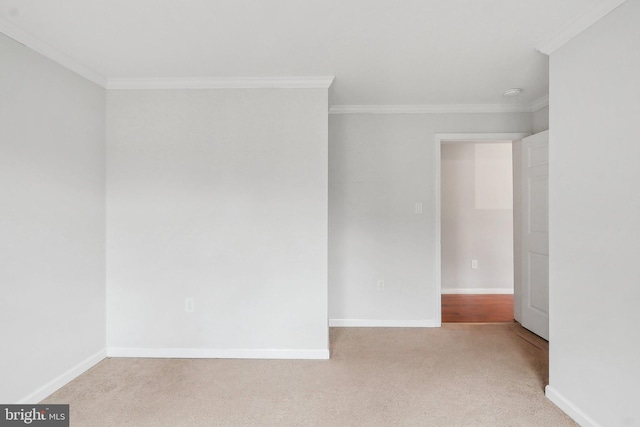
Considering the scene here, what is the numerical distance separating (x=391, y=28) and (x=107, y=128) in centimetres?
247

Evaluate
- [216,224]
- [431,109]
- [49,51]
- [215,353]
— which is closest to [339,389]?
[215,353]

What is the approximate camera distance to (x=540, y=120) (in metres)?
3.47

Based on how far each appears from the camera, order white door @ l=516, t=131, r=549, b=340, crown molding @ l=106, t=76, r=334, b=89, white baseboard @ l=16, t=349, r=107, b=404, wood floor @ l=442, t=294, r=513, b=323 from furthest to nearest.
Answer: wood floor @ l=442, t=294, r=513, b=323 < white door @ l=516, t=131, r=549, b=340 < crown molding @ l=106, t=76, r=334, b=89 < white baseboard @ l=16, t=349, r=107, b=404

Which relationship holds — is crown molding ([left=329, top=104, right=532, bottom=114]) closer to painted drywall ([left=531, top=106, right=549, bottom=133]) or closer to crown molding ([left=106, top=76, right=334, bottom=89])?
painted drywall ([left=531, top=106, right=549, bottom=133])

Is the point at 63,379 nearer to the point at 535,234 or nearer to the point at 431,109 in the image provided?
the point at 431,109

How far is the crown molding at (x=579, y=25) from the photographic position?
1.73 m

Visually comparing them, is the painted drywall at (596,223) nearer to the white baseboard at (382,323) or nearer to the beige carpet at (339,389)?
the beige carpet at (339,389)

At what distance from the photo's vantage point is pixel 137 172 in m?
2.87

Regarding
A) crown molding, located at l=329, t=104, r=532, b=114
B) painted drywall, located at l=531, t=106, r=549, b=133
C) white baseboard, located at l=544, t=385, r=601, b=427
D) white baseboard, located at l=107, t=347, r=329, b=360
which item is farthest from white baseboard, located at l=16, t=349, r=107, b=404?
painted drywall, located at l=531, t=106, r=549, b=133

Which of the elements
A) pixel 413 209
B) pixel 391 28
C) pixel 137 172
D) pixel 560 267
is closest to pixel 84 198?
pixel 137 172

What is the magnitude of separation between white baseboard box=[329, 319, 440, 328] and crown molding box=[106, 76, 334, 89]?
241cm

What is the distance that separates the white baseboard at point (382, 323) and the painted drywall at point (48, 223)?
2.24 metres

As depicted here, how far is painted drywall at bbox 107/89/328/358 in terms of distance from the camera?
9.29 feet

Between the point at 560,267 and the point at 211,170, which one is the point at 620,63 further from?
the point at 211,170
